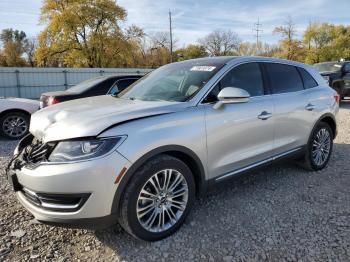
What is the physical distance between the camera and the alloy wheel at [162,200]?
9.14 feet

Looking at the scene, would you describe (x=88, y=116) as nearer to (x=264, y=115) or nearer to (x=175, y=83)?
(x=175, y=83)

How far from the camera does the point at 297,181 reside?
4.35 meters

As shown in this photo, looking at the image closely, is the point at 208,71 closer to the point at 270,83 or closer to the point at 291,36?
the point at 270,83

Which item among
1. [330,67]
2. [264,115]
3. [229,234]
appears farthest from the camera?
[330,67]

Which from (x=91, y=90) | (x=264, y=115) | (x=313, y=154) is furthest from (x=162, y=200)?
(x=91, y=90)

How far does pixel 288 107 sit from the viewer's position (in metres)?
4.05

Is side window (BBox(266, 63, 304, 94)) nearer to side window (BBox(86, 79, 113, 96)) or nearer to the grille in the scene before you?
the grille

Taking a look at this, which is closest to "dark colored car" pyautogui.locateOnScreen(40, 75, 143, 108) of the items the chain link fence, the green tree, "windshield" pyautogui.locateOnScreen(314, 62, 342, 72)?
"windshield" pyautogui.locateOnScreen(314, 62, 342, 72)

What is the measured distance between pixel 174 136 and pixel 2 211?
2258 millimetres

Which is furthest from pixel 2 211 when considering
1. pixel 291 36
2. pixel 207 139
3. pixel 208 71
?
pixel 291 36

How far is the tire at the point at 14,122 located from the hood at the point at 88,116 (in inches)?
189

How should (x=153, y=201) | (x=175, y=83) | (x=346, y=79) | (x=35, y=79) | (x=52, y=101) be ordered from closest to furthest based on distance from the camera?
(x=153, y=201), (x=175, y=83), (x=52, y=101), (x=346, y=79), (x=35, y=79)

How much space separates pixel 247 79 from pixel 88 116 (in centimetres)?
195

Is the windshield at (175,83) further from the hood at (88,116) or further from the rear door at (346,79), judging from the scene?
the rear door at (346,79)
